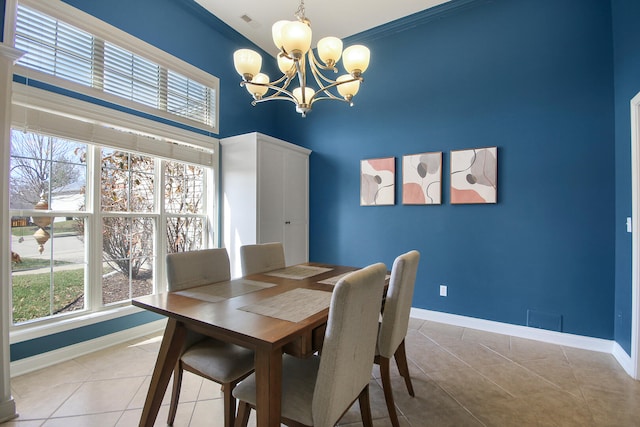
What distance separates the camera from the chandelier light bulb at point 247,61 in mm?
1928

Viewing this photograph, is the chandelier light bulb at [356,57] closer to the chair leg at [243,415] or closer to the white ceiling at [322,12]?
the white ceiling at [322,12]

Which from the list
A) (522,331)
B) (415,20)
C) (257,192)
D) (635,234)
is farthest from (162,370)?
(415,20)

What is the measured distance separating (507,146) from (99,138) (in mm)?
3844

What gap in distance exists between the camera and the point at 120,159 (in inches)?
111

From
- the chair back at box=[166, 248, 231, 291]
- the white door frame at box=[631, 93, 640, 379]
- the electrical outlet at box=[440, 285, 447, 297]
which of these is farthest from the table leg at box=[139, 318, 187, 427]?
the white door frame at box=[631, 93, 640, 379]

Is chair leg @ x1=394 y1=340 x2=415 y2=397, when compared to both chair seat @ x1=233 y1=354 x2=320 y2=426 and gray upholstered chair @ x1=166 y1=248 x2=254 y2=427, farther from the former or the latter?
gray upholstered chair @ x1=166 y1=248 x2=254 y2=427

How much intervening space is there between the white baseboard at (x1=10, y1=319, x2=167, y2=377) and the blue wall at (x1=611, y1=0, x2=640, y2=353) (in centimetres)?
417

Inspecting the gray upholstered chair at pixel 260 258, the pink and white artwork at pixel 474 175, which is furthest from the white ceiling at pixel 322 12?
the gray upholstered chair at pixel 260 258

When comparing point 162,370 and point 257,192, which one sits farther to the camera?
point 257,192

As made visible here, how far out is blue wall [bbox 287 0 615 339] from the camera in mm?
2703

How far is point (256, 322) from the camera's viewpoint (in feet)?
4.10

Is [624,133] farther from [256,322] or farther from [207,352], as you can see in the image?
[207,352]

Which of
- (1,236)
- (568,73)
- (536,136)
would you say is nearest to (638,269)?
(536,136)

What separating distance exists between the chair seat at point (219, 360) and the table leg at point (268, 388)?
0.40 metres
